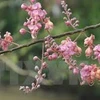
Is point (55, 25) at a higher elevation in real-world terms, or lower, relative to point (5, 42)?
higher

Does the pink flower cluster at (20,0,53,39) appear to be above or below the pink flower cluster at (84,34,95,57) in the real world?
above

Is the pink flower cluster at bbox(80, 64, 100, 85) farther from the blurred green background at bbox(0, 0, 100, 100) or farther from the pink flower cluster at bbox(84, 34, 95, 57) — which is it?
the blurred green background at bbox(0, 0, 100, 100)

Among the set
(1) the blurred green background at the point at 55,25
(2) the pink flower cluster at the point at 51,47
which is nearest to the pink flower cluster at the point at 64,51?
(2) the pink flower cluster at the point at 51,47

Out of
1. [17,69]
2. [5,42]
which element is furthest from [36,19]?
[17,69]

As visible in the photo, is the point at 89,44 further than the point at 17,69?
No

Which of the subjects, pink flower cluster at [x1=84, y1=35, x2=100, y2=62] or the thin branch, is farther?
the thin branch

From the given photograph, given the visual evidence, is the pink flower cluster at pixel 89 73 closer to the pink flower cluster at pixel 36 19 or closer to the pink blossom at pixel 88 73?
the pink blossom at pixel 88 73

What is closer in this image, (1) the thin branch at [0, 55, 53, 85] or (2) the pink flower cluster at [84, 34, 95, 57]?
(2) the pink flower cluster at [84, 34, 95, 57]

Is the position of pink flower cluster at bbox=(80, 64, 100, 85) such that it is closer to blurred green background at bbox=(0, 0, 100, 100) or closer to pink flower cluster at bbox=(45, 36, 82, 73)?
pink flower cluster at bbox=(45, 36, 82, 73)

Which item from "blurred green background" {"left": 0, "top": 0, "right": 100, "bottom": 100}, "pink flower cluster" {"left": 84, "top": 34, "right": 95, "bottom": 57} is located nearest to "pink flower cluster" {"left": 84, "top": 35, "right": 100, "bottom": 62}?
"pink flower cluster" {"left": 84, "top": 34, "right": 95, "bottom": 57}

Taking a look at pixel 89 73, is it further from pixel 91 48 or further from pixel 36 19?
pixel 36 19

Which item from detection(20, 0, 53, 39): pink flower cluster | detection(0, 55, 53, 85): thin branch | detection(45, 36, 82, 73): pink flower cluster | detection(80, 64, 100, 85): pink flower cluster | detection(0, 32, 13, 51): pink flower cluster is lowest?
detection(80, 64, 100, 85): pink flower cluster

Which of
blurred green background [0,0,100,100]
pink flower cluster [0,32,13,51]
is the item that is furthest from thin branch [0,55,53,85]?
pink flower cluster [0,32,13,51]

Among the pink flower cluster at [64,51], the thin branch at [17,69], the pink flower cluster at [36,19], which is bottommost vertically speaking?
the pink flower cluster at [64,51]
